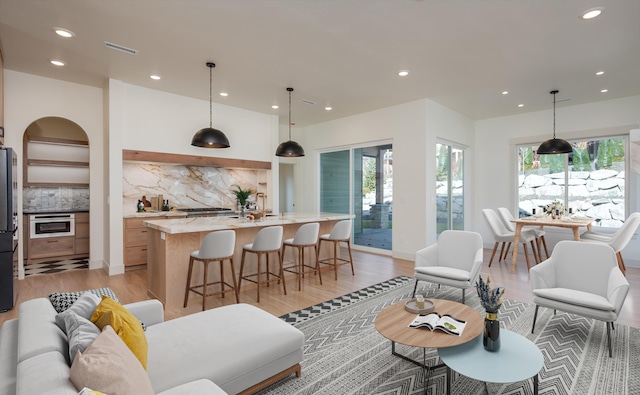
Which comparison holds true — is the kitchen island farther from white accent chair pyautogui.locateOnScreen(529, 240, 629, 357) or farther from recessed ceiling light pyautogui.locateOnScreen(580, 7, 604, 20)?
recessed ceiling light pyautogui.locateOnScreen(580, 7, 604, 20)

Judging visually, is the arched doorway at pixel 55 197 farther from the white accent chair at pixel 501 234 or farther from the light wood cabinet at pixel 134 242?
the white accent chair at pixel 501 234

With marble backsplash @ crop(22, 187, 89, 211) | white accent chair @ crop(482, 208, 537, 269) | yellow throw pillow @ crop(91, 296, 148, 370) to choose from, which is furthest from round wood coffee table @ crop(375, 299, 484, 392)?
marble backsplash @ crop(22, 187, 89, 211)

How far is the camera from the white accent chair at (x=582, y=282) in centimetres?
262

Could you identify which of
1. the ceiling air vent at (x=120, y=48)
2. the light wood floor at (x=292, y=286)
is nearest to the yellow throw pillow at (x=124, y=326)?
the light wood floor at (x=292, y=286)

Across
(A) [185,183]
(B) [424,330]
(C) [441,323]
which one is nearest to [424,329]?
(B) [424,330]

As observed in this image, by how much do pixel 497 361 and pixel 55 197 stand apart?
25.8 feet

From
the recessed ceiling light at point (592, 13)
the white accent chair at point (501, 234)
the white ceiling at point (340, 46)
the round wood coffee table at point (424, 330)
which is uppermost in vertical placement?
the white ceiling at point (340, 46)

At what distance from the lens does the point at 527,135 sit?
6.88 meters

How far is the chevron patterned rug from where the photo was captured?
2160 millimetres

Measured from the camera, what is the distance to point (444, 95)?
5.61 metres

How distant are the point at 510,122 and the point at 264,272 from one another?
6.29 m

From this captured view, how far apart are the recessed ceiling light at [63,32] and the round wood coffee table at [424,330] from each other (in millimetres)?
4267

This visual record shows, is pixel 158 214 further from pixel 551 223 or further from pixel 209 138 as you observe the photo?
pixel 551 223

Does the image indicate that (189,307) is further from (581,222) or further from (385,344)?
(581,222)
